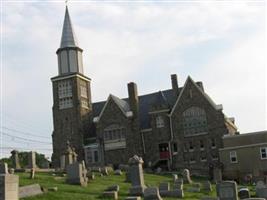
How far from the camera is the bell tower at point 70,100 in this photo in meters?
65.9

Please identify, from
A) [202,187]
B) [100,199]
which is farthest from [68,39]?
[100,199]

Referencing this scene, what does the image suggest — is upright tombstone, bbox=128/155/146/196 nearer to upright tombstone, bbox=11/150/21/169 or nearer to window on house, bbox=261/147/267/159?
upright tombstone, bbox=11/150/21/169

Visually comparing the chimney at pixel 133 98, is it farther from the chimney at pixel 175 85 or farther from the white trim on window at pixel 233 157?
the white trim on window at pixel 233 157

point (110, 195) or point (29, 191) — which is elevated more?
point (29, 191)

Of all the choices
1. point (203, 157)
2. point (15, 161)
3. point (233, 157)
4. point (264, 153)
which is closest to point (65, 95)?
point (203, 157)

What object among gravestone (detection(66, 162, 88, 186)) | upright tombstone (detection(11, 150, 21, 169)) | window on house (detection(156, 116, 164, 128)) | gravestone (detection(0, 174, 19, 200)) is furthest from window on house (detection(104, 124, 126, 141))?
gravestone (detection(0, 174, 19, 200))

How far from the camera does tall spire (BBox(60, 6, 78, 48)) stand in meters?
68.5

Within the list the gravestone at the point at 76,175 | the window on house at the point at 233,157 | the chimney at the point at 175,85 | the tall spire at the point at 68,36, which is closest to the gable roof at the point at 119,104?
the chimney at the point at 175,85

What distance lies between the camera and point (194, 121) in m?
61.1

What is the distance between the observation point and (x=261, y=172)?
54.1 metres

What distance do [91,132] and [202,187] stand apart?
35832mm

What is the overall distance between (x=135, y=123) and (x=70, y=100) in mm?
9456

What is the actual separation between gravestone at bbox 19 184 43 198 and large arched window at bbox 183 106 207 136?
39.1 m

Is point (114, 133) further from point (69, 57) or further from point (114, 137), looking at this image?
point (69, 57)
